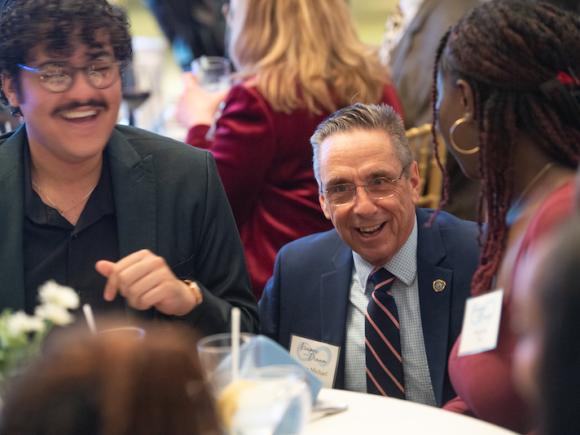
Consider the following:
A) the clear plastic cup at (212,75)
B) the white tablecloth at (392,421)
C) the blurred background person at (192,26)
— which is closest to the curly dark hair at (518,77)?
the white tablecloth at (392,421)

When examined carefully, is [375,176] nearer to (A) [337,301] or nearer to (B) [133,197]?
(A) [337,301]

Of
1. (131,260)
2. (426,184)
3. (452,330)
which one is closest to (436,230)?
(452,330)

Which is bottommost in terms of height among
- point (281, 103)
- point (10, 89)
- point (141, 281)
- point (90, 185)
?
point (141, 281)

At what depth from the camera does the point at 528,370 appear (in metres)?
1.03

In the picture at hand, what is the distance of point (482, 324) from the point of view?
1.76m

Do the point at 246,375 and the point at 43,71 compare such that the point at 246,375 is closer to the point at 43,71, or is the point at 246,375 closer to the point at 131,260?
the point at 131,260

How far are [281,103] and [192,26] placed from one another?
8.75ft

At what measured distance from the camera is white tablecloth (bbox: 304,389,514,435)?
5.41ft

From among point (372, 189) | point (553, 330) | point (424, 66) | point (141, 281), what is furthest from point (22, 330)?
point (424, 66)

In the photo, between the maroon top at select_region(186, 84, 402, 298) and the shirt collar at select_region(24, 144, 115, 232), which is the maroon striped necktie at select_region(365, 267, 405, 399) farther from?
the maroon top at select_region(186, 84, 402, 298)

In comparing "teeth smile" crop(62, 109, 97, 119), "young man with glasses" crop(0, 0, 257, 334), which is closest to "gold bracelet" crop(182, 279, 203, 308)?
"young man with glasses" crop(0, 0, 257, 334)

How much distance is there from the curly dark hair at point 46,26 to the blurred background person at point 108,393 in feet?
4.31

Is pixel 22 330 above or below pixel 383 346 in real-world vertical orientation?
above

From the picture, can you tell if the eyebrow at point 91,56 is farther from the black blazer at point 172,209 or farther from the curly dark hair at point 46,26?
the black blazer at point 172,209
